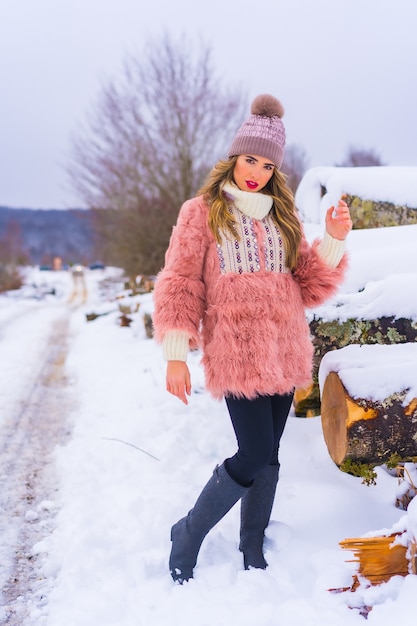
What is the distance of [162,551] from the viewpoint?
7.57ft

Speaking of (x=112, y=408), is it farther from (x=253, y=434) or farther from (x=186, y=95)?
(x=186, y=95)

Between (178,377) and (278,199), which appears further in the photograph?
(278,199)

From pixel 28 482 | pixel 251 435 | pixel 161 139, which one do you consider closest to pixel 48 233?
pixel 161 139

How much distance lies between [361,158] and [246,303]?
42.6 meters

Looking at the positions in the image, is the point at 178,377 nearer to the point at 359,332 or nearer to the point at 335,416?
the point at 335,416

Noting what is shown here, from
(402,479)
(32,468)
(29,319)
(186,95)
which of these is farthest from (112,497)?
(186,95)

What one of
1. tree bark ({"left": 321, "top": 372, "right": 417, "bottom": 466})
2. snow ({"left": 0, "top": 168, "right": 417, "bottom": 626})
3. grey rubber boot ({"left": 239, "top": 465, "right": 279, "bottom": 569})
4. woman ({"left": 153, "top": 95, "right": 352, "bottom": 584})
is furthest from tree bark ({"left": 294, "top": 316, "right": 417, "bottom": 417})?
grey rubber boot ({"left": 239, "top": 465, "right": 279, "bottom": 569})

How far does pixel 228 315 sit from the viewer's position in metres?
1.95

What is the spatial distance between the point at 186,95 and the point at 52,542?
16.3 metres

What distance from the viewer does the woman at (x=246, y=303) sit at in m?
1.95

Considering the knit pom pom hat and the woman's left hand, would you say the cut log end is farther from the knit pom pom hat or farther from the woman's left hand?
the knit pom pom hat

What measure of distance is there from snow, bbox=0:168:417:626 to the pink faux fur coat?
0.55 meters

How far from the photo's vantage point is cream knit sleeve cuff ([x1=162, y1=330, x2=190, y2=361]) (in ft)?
6.39

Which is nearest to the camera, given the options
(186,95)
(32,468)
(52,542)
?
(52,542)
